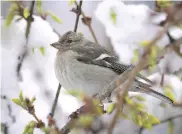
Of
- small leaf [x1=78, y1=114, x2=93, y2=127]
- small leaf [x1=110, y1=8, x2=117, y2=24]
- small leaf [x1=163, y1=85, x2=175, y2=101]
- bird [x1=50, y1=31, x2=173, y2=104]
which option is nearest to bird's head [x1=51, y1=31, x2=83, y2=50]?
bird [x1=50, y1=31, x2=173, y2=104]

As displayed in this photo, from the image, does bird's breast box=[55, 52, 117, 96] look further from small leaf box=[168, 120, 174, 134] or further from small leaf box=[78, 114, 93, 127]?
small leaf box=[78, 114, 93, 127]

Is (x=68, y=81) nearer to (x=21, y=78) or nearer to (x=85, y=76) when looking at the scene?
Answer: (x=85, y=76)

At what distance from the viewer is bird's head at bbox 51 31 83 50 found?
167 cm

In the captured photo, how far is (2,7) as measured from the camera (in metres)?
1.93

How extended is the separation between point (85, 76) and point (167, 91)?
0.36 metres

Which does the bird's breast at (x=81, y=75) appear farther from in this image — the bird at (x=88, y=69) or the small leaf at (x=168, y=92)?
the small leaf at (x=168, y=92)

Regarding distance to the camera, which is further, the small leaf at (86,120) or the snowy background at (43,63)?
the snowy background at (43,63)

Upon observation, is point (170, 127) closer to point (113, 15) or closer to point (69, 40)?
point (113, 15)

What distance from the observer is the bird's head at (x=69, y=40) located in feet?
5.48

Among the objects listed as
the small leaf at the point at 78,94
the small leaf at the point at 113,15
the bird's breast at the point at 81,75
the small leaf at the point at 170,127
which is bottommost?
the bird's breast at the point at 81,75

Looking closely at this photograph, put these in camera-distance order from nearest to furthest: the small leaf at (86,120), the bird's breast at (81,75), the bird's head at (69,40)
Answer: the small leaf at (86,120), the bird's breast at (81,75), the bird's head at (69,40)

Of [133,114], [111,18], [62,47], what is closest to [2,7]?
[62,47]

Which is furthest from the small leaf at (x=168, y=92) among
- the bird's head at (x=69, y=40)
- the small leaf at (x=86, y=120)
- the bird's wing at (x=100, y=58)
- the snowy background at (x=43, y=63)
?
the small leaf at (x=86, y=120)

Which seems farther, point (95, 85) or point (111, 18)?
point (95, 85)
